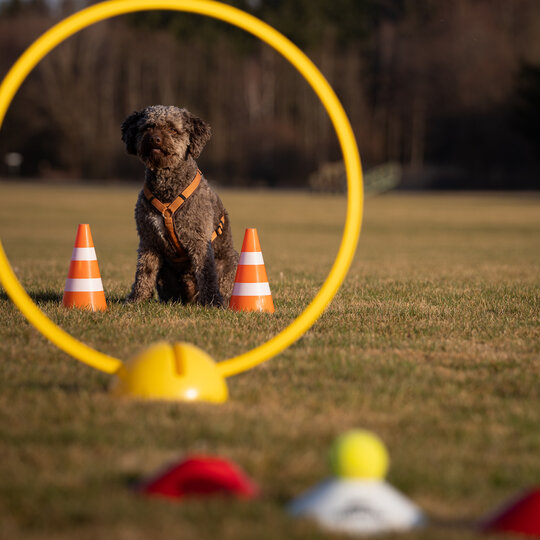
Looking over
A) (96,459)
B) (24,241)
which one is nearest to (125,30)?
(24,241)

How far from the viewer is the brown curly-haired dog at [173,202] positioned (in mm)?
7320

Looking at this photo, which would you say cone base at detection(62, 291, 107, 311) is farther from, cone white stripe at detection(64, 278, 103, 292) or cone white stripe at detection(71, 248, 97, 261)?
cone white stripe at detection(71, 248, 97, 261)

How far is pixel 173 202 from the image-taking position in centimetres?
742

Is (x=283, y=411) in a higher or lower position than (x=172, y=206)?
lower

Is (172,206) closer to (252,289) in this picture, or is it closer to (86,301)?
(252,289)

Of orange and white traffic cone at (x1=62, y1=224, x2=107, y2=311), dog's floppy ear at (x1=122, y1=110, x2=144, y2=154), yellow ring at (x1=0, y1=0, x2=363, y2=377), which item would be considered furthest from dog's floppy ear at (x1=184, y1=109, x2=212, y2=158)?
yellow ring at (x1=0, y1=0, x2=363, y2=377)

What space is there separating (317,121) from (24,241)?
2122 inches

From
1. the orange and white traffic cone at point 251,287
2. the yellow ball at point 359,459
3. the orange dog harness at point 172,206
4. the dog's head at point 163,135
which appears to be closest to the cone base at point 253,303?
the orange and white traffic cone at point 251,287

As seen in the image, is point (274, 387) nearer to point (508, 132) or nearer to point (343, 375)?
point (343, 375)

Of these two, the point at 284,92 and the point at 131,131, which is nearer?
the point at 131,131

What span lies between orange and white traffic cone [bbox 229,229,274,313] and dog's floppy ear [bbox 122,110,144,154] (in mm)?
1443

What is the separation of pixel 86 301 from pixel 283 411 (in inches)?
145

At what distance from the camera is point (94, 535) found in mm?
2631

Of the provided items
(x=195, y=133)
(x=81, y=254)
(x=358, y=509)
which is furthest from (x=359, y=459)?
(x=81, y=254)
